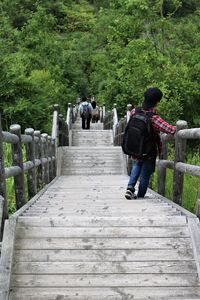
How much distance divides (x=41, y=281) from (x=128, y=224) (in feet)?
3.12

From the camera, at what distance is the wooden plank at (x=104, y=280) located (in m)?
3.06

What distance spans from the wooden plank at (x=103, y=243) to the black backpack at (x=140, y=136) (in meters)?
1.61

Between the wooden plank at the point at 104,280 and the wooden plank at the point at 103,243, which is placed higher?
the wooden plank at the point at 103,243

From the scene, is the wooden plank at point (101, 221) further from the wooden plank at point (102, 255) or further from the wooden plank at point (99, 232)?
the wooden plank at point (102, 255)

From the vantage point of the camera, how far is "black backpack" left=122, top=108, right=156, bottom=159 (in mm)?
4840

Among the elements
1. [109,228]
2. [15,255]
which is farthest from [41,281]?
[109,228]

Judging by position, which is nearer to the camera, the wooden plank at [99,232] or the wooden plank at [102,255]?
the wooden plank at [102,255]

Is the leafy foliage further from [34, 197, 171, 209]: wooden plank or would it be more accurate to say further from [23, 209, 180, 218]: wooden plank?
[23, 209, 180, 218]: wooden plank

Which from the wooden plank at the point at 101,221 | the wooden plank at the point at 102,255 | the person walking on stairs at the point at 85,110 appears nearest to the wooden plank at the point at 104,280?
the wooden plank at the point at 102,255

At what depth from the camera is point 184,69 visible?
15.4 metres

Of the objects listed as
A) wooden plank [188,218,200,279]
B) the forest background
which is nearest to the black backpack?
wooden plank [188,218,200,279]

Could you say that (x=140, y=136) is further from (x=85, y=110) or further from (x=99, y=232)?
(x=85, y=110)

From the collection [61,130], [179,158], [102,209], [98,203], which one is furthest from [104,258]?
[61,130]

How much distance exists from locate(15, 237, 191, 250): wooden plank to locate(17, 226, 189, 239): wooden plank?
5 centimetres
